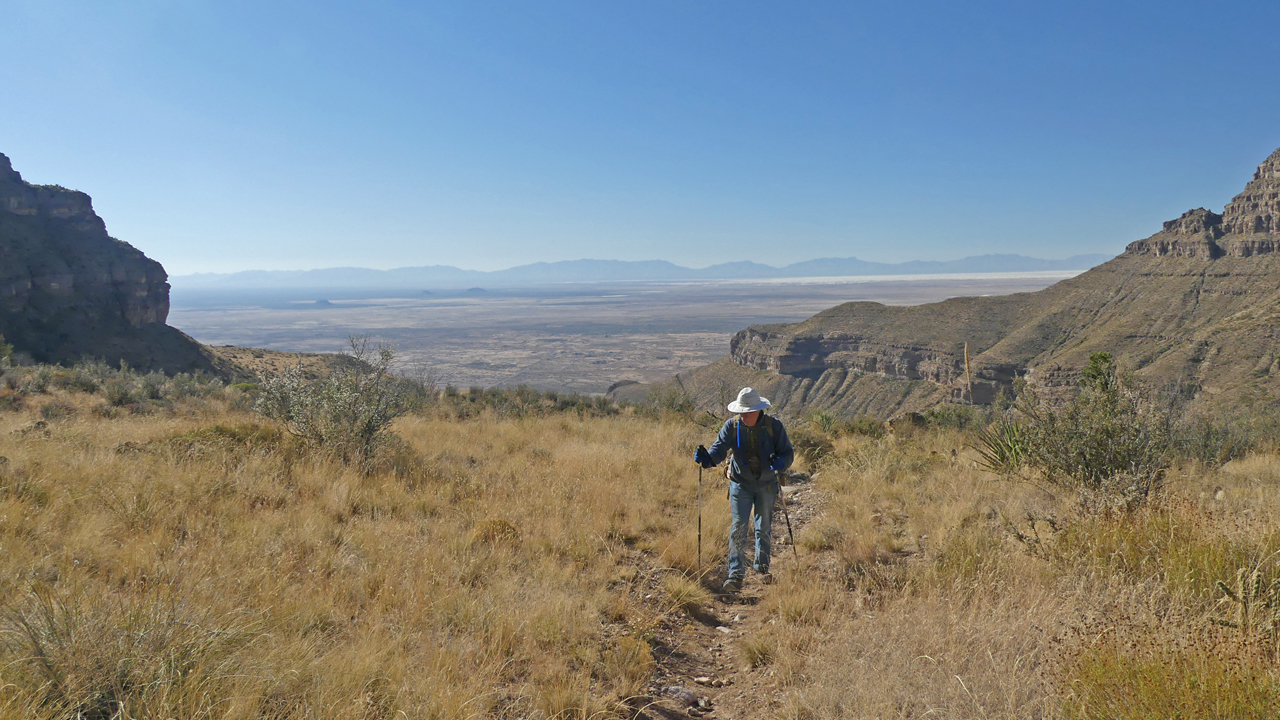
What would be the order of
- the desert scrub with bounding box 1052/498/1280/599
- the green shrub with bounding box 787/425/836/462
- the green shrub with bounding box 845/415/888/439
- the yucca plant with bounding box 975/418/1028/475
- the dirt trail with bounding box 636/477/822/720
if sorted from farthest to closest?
1. the green shrub with bounding box 845/415/888/439
2. the green shrub with bounding box 787/425/836/462
3. the yucca plant with bounding box 975/418/1028/475
4. the desert scrub with bounding box 1052/498/1280/599
5. the dirt trail with bounding box 636/477/822/720

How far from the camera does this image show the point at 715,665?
150 inches

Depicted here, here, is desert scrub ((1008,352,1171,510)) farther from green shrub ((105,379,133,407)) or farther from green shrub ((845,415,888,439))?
green shrub ((105,379,133,407))

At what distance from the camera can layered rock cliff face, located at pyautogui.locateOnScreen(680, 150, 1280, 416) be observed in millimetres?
39281

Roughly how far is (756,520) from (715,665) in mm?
1695

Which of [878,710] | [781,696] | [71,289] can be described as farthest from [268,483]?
[71,289]

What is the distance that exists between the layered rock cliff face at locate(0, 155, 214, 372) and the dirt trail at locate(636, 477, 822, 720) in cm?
4758

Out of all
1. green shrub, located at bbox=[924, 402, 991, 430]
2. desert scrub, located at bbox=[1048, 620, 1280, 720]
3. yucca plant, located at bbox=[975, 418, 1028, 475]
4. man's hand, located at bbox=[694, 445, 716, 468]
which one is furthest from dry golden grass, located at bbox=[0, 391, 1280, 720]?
Answer: green shrub, located at bbox=[924, 402, 991, 430]

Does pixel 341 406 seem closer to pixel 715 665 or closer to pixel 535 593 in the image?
pixel 535 593

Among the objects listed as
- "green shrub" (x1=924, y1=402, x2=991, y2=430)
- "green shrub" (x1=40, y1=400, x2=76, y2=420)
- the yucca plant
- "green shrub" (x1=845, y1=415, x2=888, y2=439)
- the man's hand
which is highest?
the man's hand

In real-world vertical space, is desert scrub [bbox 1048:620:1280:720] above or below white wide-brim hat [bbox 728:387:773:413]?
below

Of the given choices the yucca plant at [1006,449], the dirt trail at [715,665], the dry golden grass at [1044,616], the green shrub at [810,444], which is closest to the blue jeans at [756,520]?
the dirt trail at [715,665]

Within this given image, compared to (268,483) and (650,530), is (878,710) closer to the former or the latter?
(650,530)

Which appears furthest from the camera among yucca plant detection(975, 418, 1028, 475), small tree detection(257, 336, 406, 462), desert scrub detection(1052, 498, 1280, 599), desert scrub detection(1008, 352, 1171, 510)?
yucca plant detection(975, 418, 1028, 475)

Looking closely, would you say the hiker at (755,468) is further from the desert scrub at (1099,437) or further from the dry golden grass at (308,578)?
the desert scrub at (1099,437)
